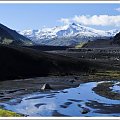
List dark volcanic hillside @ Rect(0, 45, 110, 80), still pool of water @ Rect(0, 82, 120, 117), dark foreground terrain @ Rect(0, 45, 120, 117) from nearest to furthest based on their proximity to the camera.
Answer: still pool of water @ Rect(0, 82, 120, 117), dark foreground terrain @ Rect(0, 45, 120, 117), dark volcanic hillside @ Rect(0, 45, 110, 80)

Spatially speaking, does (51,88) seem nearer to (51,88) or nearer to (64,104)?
(51,88)

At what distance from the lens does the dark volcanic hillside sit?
401 feet

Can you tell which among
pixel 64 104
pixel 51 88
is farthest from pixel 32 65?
pixel 64 104

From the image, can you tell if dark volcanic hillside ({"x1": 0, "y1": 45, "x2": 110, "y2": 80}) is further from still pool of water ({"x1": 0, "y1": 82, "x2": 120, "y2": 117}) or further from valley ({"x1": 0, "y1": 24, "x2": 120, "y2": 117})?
still pool of water ({"x1": 0, "y1": 82, "x2": 120, "y2": 117})

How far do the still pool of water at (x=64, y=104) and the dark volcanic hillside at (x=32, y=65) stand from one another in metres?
39.2

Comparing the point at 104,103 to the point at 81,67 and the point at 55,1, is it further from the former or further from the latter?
the point at 81,67

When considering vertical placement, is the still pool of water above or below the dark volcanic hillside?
below

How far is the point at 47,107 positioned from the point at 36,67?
68764mm

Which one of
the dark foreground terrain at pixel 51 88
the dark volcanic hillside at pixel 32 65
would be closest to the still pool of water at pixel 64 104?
the dark foreground terrain at pixel 51 88

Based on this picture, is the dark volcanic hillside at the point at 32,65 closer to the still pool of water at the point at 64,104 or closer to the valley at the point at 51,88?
the valley at the point at 51,88

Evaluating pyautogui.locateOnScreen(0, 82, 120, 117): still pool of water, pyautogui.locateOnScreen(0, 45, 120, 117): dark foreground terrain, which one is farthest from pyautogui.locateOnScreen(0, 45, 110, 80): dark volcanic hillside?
pyautogui.locateOnScreen(0, 82, 120, 117): still pool of water

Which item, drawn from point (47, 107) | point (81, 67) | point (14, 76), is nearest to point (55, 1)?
point (47, 107)

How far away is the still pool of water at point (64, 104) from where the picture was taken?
56688mm

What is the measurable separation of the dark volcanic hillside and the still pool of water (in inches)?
1545
